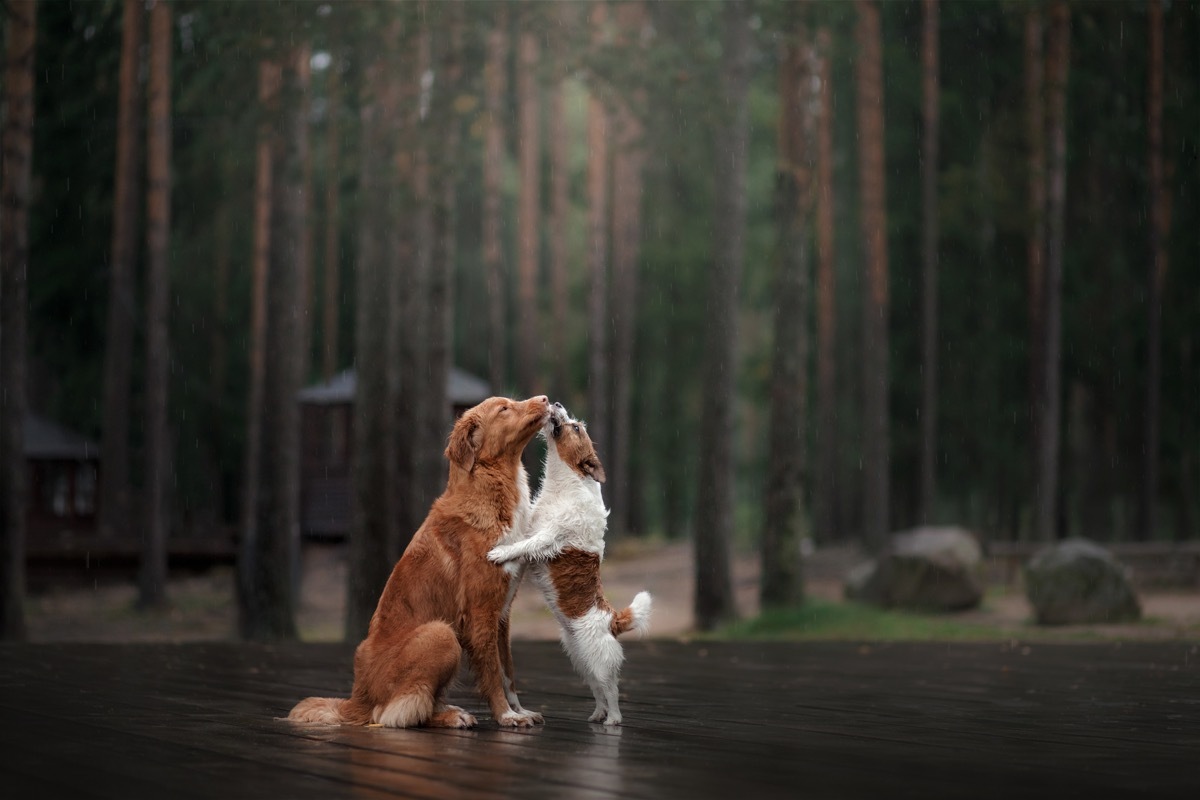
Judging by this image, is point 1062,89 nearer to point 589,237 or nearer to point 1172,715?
point 589,237

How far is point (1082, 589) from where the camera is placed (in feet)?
54.7

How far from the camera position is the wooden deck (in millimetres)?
4805

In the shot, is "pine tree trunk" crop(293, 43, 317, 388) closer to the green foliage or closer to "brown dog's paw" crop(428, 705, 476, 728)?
the green foliage

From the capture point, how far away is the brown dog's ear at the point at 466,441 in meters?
6.41

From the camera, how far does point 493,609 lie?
247 inches

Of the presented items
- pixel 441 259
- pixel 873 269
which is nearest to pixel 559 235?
pixel 873 269

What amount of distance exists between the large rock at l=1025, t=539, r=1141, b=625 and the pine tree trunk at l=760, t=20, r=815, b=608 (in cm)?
292

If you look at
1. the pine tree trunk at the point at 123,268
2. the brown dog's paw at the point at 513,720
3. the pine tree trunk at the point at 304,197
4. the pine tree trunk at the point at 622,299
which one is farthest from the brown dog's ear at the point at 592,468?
the pine tree trunk at the point at 622,299

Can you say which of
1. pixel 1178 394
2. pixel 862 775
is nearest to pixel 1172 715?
pixel 862 775

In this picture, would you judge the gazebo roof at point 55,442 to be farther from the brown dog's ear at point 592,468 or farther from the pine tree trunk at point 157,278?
the brown dog's ear at point 592,468

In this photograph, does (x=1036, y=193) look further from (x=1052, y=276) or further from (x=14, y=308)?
(x=14, y=308)

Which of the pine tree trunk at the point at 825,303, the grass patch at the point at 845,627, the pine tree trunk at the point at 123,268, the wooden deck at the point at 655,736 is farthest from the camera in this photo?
the pine tree trunk at the point at 825,303

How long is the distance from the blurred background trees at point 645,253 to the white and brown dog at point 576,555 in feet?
31.9

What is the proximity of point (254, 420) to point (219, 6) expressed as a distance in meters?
11.3
